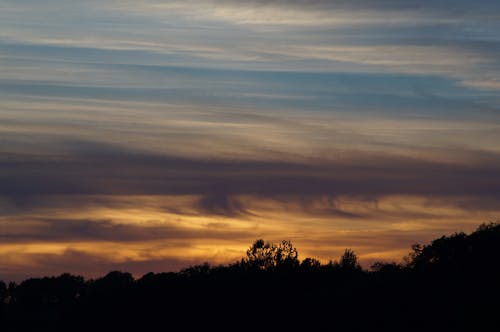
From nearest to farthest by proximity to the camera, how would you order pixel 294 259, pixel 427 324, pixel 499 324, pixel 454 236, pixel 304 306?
pixel 499 324
pixel 427 324
pixel 304 306
pixel 454 236
pixel 294 259

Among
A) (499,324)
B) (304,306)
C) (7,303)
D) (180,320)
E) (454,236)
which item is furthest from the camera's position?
(7,303)

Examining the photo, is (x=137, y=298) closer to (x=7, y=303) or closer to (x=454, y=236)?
(x=454, y=236)

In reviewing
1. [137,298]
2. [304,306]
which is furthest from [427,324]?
[137,298]

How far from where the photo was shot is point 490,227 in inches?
3873

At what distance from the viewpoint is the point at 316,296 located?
8938 centimetres

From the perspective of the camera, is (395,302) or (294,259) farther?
(294,259)

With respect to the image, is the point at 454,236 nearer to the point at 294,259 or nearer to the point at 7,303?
the point at 294,259

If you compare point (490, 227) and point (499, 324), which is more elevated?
point (490, 227)

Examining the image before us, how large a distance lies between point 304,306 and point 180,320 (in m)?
12.4

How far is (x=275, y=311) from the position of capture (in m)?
89.4

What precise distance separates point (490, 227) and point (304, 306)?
21.4 m

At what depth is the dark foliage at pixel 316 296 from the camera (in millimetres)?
76562

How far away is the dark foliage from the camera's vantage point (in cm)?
7656

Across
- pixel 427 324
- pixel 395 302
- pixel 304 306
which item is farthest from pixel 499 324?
pixel 304 306
